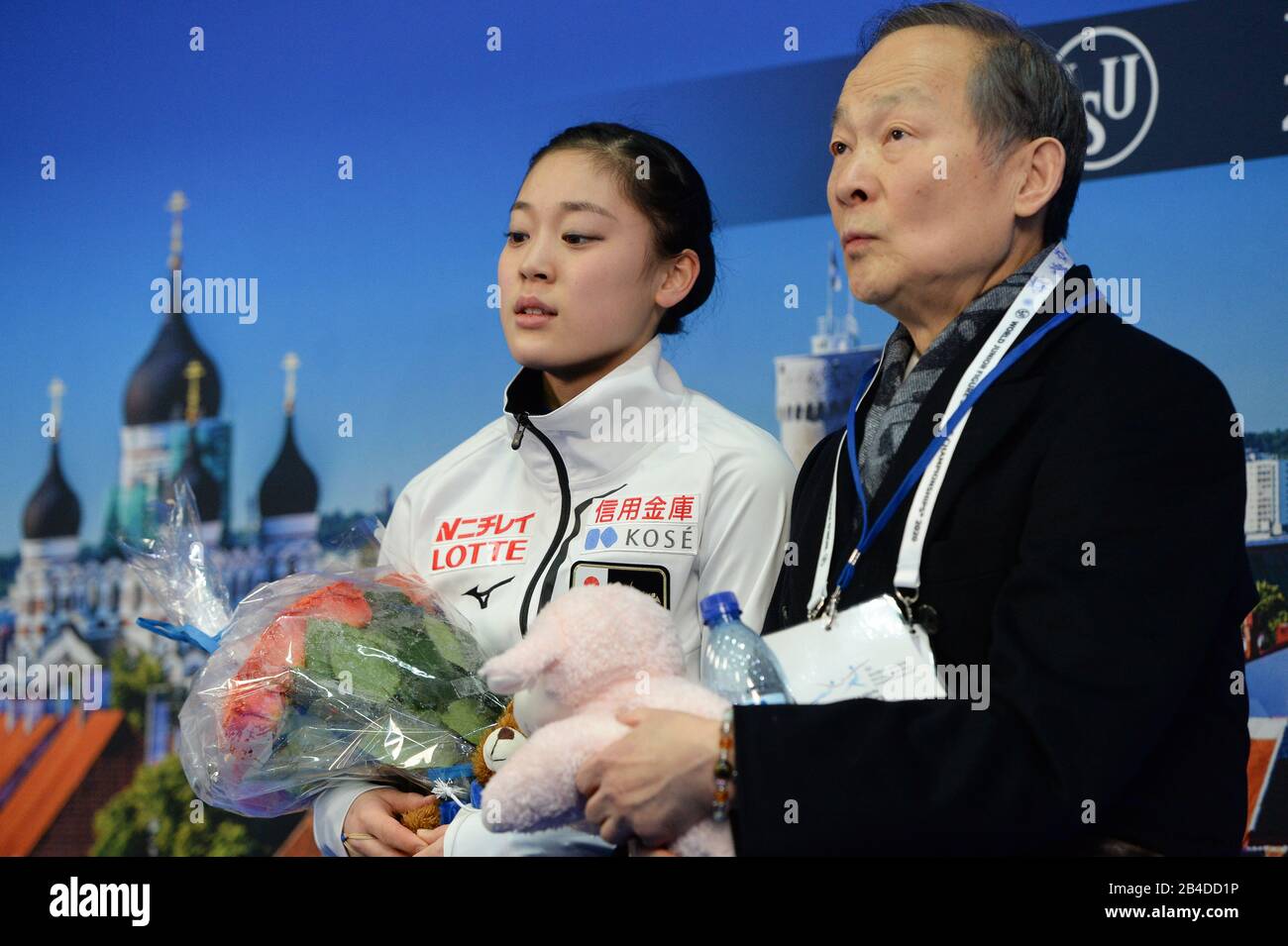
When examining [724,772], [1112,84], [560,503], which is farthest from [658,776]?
[1112,84]

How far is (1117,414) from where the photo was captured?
1.70m

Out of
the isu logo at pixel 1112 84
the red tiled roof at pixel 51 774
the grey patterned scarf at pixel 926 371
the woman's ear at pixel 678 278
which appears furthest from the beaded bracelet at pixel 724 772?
the red tiled roof at pixel 51 774

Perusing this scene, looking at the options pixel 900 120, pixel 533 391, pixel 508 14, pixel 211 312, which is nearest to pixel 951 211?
pixel 900 120

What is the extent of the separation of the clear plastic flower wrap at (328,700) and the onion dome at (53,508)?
1511 mm

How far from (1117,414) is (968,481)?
0.20 metres

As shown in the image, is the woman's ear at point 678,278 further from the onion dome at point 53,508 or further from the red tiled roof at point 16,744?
the red tiled roof at point 16,744

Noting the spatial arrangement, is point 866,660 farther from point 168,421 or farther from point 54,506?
point 54,506

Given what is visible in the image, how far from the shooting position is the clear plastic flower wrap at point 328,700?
200 cm

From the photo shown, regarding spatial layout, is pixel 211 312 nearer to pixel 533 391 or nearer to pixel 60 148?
pixel 60 148

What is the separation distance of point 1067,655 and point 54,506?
9.03 ft

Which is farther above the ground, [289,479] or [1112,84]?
[1112,84]

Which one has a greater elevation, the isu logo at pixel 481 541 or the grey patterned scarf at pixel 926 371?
the grey patterned scarf at pixel 926 371

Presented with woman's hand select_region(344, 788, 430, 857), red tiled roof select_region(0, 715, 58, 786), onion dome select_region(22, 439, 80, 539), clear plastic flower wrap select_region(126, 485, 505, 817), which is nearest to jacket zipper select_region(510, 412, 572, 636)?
clear plastic flower wrap select_region(126, 485, 505, 817)

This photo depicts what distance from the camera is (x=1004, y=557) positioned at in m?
1.75
